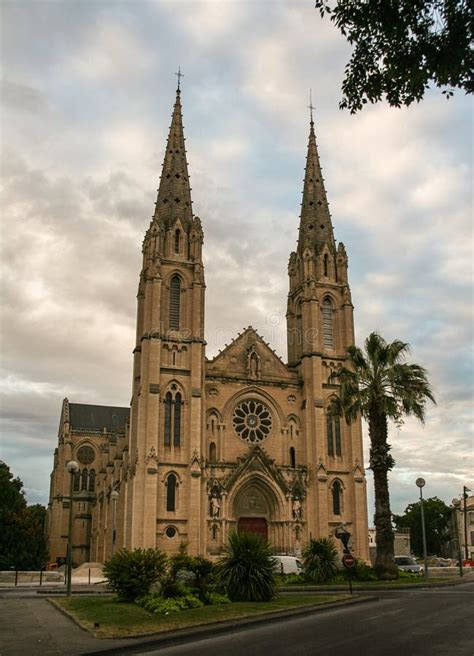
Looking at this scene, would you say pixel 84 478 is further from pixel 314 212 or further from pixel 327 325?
pixel 314 212

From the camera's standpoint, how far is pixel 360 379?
123 feet

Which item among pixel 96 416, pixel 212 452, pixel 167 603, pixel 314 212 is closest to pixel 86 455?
pixel 96 416

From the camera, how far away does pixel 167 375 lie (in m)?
49.3

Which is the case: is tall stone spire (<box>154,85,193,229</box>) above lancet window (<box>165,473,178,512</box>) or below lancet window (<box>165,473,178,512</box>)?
above

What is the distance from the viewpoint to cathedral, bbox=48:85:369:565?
4694cm

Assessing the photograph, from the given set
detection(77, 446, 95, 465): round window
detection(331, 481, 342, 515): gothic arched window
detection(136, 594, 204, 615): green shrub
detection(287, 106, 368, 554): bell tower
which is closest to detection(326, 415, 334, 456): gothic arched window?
A: detection(287, 106, 368, 554): bell tower

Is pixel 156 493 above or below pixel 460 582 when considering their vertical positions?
above

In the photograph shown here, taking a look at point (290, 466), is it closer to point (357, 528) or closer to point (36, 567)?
point (357, 528)

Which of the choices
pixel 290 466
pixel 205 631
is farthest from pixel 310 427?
pixel 205 631

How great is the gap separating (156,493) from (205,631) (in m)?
30.9

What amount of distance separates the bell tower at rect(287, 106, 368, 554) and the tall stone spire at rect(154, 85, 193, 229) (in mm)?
10252

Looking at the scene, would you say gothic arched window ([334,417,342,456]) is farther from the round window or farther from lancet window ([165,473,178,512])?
the round window

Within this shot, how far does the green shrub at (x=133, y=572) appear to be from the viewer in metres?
21.9

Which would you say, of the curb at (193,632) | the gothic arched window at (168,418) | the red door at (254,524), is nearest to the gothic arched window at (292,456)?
the red door at (254,524)
